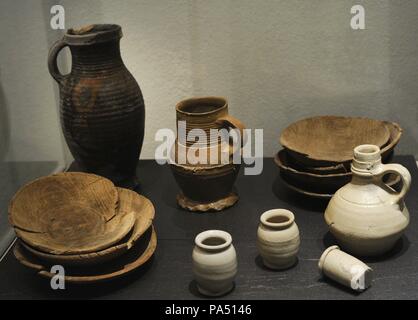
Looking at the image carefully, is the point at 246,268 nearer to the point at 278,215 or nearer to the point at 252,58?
the point at 278,215

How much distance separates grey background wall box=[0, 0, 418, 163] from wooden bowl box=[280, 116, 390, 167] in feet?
0.51

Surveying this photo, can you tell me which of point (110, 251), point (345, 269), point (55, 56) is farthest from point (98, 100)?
point (345, 269)

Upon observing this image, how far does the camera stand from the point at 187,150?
1822mm

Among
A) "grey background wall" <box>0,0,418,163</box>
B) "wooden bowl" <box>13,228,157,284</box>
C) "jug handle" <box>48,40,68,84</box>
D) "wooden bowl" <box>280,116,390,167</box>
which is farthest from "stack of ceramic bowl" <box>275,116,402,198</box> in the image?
"jug handle" <box>48,40,68,84</box>

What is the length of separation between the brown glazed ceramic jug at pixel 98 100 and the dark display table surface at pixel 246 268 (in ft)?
0.83

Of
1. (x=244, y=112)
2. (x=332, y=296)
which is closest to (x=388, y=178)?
(x=332, y=296)

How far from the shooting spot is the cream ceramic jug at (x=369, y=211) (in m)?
1.54

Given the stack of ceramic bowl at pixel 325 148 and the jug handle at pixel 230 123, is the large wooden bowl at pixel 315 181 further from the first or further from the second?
the jug handle at pixel 230 123

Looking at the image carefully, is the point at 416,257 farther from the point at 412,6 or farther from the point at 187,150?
the point at 412,6

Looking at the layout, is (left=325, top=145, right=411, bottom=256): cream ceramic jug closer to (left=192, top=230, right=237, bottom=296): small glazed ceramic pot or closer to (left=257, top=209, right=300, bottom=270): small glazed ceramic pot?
(left=257, top=209, right=300, bottom=270): small glazed ceramic pot

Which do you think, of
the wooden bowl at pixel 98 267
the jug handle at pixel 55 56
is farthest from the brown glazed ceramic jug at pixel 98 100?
the wooden bowl at pixel 98 267

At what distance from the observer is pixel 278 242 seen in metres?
1.52

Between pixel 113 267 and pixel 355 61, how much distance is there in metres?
1.15

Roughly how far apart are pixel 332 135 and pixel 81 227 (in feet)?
2.94
